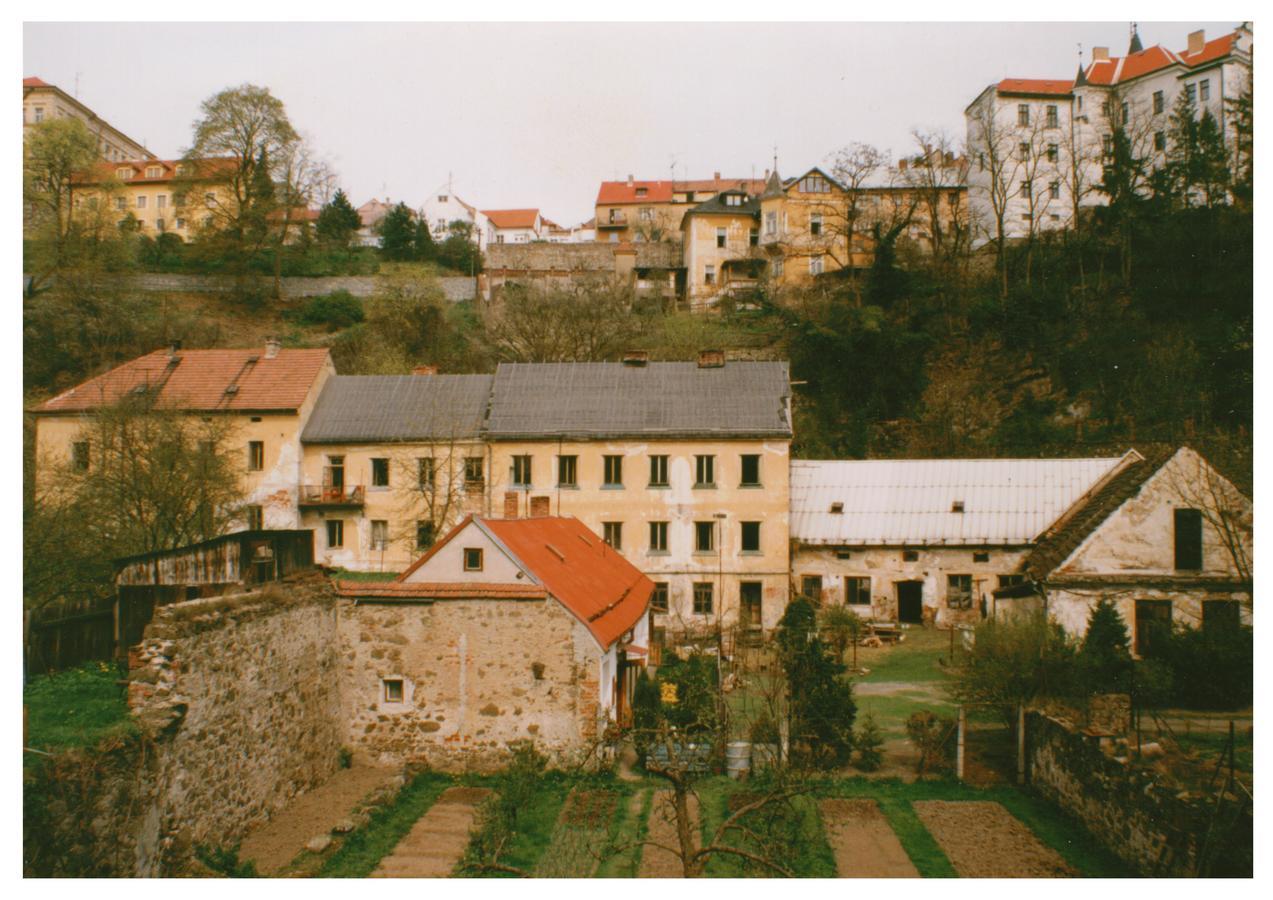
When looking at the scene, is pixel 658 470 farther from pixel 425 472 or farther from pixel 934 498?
pixel 934 498

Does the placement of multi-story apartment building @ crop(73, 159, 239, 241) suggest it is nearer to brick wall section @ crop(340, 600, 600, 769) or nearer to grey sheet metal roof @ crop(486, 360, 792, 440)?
grey sheet metal roof @ crop(486, 360, 792, 440)

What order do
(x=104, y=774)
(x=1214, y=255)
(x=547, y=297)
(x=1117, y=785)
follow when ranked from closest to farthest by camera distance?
(x=104, y=774), (x=1117, y=785), (x=1214, y=255), (x=547, y=297)

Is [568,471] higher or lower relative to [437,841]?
higher

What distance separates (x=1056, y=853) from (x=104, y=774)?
966cm

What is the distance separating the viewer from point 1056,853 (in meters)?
9.44

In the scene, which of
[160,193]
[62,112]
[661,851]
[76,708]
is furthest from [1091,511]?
[160,193]

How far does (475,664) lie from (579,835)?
323 cm

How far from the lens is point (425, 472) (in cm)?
2394

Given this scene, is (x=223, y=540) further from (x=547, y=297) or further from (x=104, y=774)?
(x=547, y=297)

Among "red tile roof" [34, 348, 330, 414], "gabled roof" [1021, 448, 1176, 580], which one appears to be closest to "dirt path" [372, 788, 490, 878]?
"gabled roof" [1021, 448, 1176, 580]

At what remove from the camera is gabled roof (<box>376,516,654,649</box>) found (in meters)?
12.4

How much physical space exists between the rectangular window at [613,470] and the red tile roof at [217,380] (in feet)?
29.2

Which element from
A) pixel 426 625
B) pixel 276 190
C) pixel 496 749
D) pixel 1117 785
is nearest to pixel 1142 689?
pixel 1117 785

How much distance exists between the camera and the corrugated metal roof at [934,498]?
22250 mm
